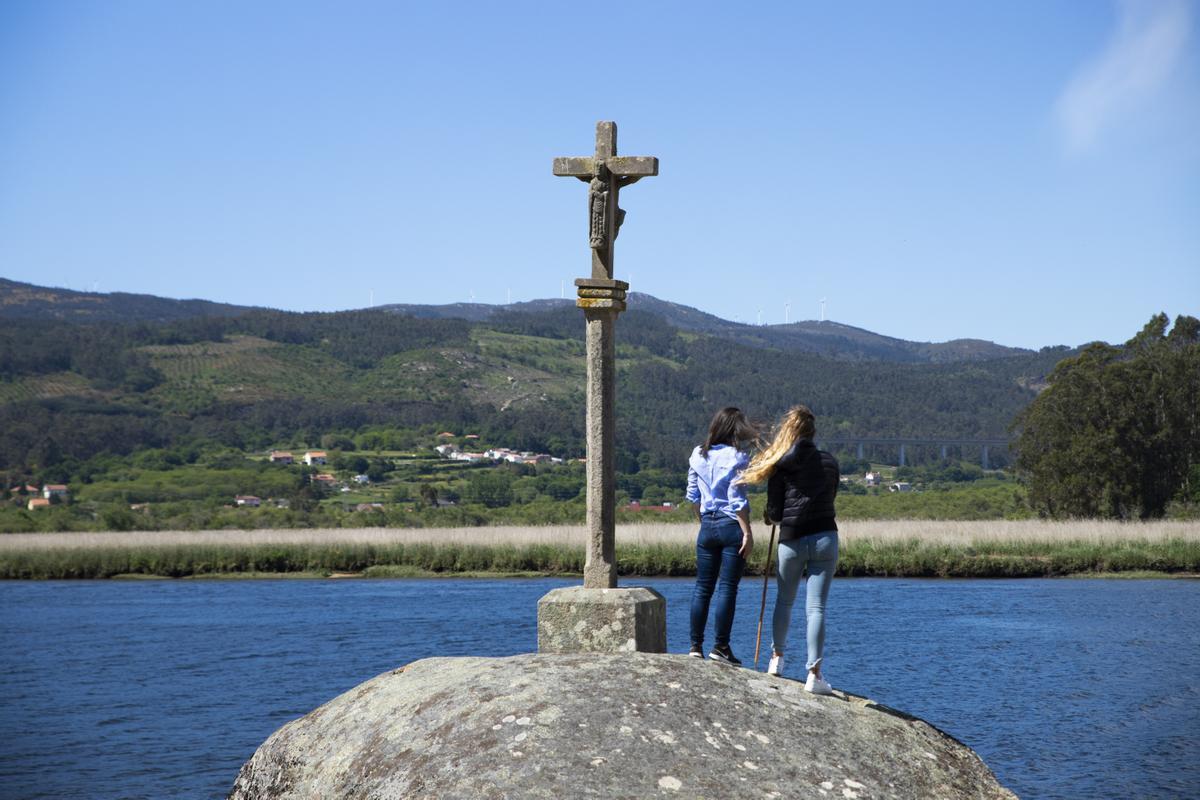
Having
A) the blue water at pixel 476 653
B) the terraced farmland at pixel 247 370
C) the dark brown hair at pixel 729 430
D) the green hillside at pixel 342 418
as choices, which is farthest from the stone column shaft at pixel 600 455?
the terraced farmland at pixel 247 370

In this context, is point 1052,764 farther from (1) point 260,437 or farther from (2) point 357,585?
(1) point 260,437

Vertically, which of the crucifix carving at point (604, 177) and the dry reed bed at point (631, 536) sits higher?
the crucifix carving at point (604, 177)

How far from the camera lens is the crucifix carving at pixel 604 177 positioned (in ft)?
40.1

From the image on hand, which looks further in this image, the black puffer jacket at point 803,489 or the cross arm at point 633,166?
the cross arm at point 633,166

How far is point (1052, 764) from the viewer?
55.0 feet

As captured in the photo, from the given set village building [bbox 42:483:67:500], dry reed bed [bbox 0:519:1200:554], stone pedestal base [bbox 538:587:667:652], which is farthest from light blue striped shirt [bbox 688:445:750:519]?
village building [bbox 42:483:67:500]

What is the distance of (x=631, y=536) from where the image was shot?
45.0m

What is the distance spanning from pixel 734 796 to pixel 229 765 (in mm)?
10755

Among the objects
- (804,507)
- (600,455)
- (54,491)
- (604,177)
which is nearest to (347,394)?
(54,491)

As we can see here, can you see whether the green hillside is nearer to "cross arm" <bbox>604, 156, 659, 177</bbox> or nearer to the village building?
the village building

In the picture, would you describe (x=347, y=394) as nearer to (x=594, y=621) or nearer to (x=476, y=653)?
(x=476, y=653)

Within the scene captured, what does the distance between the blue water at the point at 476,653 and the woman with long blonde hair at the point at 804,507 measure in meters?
5.94

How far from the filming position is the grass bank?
4203cm

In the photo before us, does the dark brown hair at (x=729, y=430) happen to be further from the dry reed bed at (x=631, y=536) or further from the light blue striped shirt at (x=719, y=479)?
the dry reed bed at (x=631, y=536)
